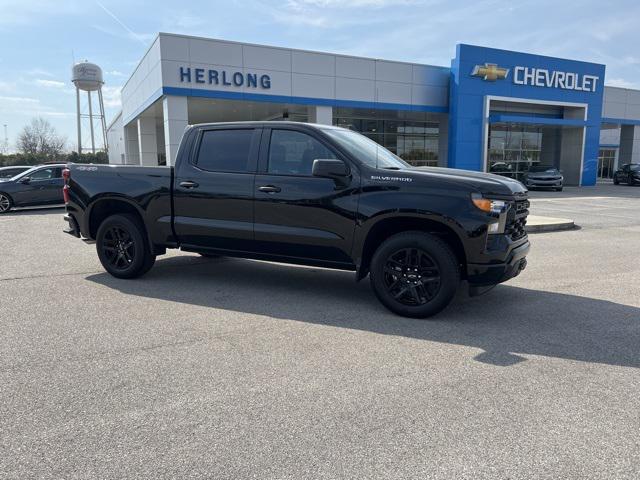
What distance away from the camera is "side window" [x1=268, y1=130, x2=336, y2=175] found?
18.5ft

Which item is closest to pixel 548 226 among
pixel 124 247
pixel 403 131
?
pixel 124 247

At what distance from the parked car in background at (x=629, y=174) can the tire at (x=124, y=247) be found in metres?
37.3

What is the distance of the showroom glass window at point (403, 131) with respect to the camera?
31.2 m

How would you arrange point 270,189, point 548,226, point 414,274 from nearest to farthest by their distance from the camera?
point 414,274
point 270,189
point 548,226

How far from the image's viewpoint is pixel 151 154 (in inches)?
1308

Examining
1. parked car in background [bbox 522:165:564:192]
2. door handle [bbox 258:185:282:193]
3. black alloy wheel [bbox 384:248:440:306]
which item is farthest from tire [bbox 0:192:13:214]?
parked car in background [bbox 522:165:564:192]

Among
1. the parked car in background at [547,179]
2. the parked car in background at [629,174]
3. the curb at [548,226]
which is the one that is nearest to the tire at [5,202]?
the curb at [548,226]

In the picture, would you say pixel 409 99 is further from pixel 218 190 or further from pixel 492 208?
pixel 492 208

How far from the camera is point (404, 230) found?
5.36 meters

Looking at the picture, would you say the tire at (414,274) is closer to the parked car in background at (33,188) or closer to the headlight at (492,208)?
the headlight at (492,208)

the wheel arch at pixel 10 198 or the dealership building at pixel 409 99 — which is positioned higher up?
the dealership building at pixel 409 99

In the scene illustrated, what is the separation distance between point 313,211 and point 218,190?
1.29 meters

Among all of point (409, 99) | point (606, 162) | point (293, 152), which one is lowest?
point (293, 152)

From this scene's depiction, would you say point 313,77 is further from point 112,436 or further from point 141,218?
point 112,436
